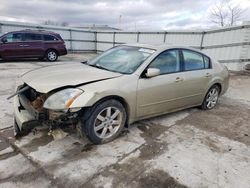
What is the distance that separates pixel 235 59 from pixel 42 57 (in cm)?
996

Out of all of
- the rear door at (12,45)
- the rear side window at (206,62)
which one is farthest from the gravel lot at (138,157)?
the rear door at (12,45)

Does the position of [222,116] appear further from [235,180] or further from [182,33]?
[182,33]

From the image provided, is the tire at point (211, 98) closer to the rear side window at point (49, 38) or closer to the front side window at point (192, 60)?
the front side window at point (192, 60)

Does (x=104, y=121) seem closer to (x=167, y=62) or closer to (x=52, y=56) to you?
(x=167, y=62)

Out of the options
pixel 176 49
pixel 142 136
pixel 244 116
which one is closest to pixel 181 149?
pixel 142 136

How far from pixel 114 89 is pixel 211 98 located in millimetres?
2901

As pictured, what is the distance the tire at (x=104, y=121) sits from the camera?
2867 millimetres

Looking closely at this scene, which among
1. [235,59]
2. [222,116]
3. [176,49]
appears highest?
[176,49]

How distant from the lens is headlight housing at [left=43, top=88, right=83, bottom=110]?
8.74 ft

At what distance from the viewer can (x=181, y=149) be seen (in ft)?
10.2

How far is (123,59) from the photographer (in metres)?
3.75

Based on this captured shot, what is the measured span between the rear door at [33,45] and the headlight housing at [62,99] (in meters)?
9.79

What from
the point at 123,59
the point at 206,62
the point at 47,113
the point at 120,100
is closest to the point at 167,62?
the point at 123,59

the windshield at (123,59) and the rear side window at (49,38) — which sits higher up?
the rear side window at (49,38)
